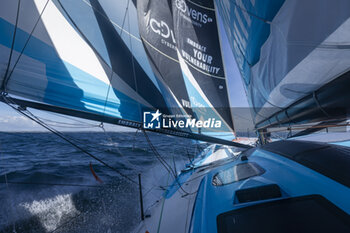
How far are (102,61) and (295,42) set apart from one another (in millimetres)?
2076

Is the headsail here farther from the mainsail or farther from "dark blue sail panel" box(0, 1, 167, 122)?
"dark blue sail panel" box(0, 1, 167, 122)

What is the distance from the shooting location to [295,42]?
981mm

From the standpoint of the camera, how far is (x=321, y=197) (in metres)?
0.79

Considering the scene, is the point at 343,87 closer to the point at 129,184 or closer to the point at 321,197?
the point at 321,197

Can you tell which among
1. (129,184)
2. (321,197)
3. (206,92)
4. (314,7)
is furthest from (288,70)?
(129,184)

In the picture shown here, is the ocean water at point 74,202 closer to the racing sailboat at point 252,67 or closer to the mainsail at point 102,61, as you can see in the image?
the mainsail at point 102,61

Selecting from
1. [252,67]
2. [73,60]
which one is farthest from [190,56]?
[73,60]

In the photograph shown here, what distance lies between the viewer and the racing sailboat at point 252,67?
2.60 feet

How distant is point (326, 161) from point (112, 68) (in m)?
2.45

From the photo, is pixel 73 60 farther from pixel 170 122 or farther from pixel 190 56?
pixel 190 56

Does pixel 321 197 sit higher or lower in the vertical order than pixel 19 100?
lower

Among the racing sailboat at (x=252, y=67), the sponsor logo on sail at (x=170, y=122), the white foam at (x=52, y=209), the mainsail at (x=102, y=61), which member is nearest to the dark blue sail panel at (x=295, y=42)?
the racing sailboat at (x=252, y=67)

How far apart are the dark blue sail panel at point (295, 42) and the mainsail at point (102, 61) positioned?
1188 millimetres

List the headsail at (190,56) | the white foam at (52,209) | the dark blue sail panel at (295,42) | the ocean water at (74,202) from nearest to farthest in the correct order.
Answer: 1. the dark blue sail panel at (295,42)
2. the ocean water at (74,202)
3. the white foam at (52,209)
4. the headsail at (190,56)
